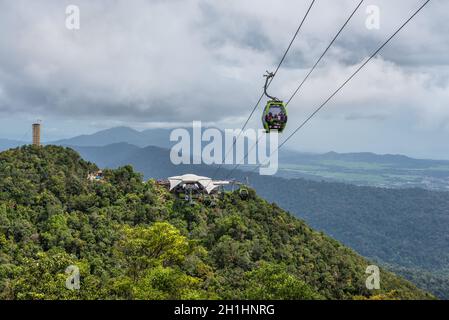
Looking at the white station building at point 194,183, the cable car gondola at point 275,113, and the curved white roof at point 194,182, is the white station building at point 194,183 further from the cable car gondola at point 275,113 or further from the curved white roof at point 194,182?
the cable car gondola at point 275,113

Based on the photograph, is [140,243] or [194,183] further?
[194,183]

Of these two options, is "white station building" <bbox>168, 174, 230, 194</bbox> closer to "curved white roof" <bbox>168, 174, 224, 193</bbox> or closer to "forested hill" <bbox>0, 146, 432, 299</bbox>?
"curved white roof" <bbox>168, 174, 224, 193</bbox>

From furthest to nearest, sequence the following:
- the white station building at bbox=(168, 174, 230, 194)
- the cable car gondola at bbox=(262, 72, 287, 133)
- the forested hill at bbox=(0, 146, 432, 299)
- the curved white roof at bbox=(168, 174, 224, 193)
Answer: the curved white roof at bbox=(168, 174, 224, 193), the white station building at bbox=(168, 174, 230, 194), the forested hill at bbox=(0, 146, 432, 299), the cable car gondola at bbox=(262, 72, 287, 133)

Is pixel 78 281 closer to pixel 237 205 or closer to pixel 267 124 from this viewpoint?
pixel 267 124

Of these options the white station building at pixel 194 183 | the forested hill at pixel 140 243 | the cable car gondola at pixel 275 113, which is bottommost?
the forested hill at pixel 140 243

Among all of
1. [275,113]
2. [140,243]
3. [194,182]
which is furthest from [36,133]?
[275,113]

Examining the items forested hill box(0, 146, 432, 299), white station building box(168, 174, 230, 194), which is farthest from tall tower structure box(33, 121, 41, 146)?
white station building box(168, 174, 230, 194)

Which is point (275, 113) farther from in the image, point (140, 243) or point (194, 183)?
point (194, 183)

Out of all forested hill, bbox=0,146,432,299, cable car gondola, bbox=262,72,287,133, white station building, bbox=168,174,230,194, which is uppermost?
cable car gondola, bbox=262,72,287,133

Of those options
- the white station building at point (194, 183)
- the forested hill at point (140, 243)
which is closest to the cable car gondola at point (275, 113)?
the forested hill at point (140, 243)

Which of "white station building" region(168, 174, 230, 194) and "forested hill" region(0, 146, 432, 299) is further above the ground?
"white station building" region(168, 174, 230, 194)
